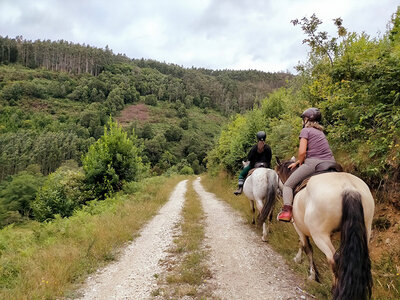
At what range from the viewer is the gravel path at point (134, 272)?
411cm

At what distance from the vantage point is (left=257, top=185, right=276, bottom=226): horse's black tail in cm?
652

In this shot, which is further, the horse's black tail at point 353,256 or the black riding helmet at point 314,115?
the black riding helmet at point 314,115

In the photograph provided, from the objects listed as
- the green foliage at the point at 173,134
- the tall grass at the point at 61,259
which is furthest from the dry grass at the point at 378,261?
the green foliage at the point at 173,134

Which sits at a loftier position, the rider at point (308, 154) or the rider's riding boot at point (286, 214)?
the rider at point (308, 154)

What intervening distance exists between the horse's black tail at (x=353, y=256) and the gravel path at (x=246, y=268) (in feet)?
3.89

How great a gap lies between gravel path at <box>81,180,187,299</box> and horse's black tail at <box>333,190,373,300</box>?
2959mm

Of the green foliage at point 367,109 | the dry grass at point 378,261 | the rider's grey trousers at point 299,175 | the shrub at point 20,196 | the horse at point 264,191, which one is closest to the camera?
the dry grass at point 378,261

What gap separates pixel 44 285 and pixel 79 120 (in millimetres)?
105389

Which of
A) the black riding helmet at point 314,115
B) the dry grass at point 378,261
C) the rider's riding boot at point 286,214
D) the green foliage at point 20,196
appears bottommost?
the green foliage at point 20,196

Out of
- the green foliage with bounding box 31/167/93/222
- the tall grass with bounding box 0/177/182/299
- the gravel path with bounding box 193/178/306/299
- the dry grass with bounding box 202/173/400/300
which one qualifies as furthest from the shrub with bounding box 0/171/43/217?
the dry grass with bounding box 202/173/400/300

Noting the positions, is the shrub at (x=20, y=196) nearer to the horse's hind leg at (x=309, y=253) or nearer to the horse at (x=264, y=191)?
the horse at (x=264, y=191)

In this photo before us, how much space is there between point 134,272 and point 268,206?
382cm

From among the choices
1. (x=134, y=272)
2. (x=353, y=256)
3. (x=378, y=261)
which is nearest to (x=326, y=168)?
(x=353, y=256)

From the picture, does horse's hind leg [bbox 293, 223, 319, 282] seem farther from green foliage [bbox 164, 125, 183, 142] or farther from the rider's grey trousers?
green foliage [bbox 164, 125, 183, 142]
